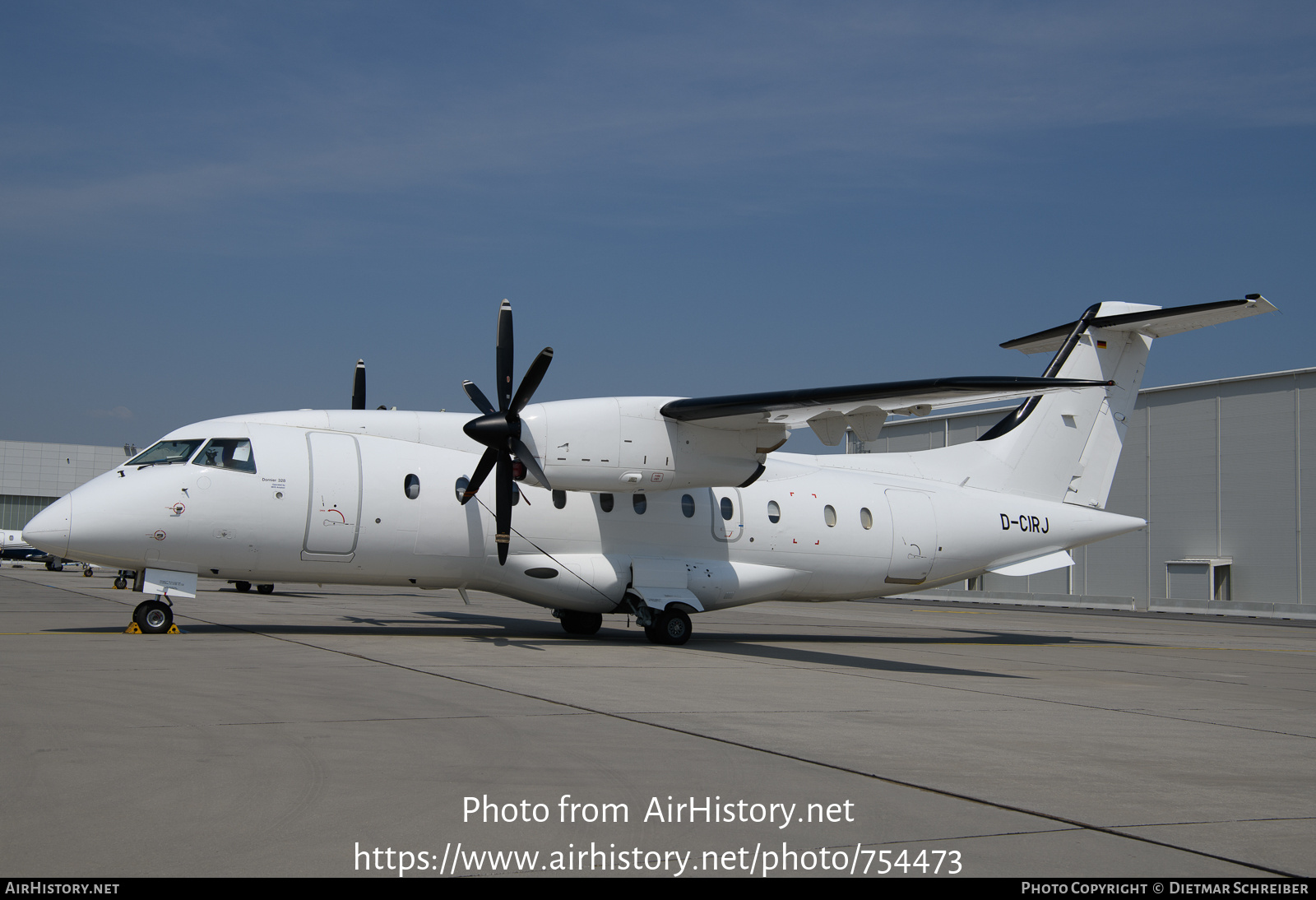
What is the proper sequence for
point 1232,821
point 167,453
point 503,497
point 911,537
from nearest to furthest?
1. point 1232,821
2. point 503,497
3. point 167,453
4. point 911,537

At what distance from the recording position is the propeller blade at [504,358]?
1573cm

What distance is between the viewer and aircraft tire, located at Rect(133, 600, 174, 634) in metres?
15.4

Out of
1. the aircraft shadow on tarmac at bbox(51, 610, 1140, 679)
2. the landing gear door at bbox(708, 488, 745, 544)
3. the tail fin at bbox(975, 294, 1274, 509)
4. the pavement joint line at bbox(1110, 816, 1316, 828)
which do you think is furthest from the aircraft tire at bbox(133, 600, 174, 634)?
the tail fin at bbox(975, 294, 1274, 509)

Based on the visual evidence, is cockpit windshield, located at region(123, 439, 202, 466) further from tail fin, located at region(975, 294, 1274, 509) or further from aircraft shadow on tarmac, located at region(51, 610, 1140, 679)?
tail fin, located at region(975, 294, 1274, 509)

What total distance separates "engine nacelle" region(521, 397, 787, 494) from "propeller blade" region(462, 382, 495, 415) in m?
0.88

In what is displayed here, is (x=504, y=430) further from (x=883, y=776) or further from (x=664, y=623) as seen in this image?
(x=883, y=776)

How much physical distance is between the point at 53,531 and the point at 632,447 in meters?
8.51

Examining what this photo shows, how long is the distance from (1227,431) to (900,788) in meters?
41.6

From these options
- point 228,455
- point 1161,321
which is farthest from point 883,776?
point 1161,321

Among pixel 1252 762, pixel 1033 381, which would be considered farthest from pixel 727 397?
pixel 1252 762

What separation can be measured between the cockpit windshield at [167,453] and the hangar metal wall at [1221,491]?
3167cm

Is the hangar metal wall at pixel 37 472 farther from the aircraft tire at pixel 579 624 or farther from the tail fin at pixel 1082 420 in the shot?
the tail fin at pixel 1082 420

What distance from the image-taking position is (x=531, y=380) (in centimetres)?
1562
